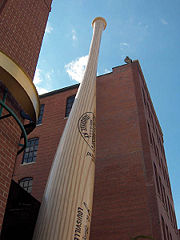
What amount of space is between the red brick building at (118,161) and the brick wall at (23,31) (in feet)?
29.9

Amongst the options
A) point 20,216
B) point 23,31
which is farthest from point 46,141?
point 23,31

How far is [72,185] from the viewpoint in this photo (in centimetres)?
583

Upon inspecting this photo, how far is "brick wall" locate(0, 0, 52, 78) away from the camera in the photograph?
5.32m

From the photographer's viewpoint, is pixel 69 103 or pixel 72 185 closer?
pixel 72 185

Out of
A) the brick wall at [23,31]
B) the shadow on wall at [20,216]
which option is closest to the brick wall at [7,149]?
the brick wall at [23,31]

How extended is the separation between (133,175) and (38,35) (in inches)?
368

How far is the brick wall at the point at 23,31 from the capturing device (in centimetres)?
532

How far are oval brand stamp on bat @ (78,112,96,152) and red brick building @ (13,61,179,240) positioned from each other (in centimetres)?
658

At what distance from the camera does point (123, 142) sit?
1530 cm

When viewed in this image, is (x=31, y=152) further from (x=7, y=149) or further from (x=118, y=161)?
(x=7, y=149)

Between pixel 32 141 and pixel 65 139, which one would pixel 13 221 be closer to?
pixel 65 139

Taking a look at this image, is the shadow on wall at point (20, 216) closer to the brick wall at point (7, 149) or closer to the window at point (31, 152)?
the brick wall at point (7, 149)

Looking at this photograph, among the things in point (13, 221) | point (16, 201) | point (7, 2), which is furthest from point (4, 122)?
point (13, 221)

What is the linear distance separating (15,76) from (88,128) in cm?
326
